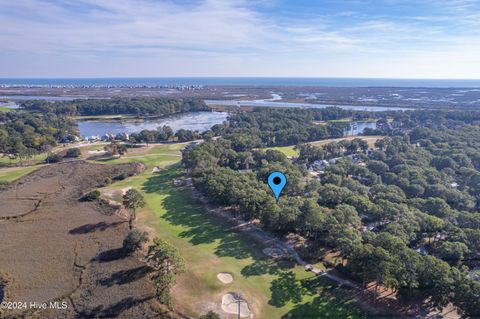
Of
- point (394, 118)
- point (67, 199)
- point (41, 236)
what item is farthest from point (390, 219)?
point (394, 118)

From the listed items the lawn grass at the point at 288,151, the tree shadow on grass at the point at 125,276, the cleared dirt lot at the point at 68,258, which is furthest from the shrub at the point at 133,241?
the lawn grass at the point at 288,151

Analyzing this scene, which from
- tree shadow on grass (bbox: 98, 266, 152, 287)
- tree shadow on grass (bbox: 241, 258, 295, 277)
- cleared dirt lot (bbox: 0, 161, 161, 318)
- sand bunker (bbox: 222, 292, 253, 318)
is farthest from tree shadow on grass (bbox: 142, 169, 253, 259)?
cleared dirt lot (bbox: 0, 161, 161, 318)

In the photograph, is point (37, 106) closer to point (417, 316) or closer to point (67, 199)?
point (67, 199)

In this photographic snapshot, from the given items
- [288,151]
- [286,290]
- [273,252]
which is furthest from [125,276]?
[288,151]

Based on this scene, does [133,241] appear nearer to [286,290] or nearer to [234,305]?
[234,305]

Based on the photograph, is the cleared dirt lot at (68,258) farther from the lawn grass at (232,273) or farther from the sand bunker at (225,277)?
the sand bunker at (225,277)

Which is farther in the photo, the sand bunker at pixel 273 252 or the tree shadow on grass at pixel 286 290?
the sand bunker at pixel 273 252

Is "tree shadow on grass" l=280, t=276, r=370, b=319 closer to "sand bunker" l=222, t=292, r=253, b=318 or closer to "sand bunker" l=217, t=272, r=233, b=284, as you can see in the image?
"sand bunker" l=222, t=292, r=253, b=318

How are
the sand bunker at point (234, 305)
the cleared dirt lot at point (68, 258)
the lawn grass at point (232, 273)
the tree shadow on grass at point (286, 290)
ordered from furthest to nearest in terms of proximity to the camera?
1. the tree shadow on grass at point (286, 290)
2. the cleared dirt lot at point (68, 258)
3. the lawn grass at point (232, 273)
4. the sand bunker at point (234, 305)
